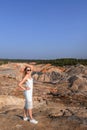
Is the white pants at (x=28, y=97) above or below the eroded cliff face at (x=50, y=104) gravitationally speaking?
above

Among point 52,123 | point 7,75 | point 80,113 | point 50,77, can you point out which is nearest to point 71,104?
point 80,113

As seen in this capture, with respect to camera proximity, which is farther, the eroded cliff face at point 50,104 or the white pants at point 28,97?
the eroded cliff face at point 50,104

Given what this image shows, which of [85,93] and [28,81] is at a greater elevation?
[28,81]

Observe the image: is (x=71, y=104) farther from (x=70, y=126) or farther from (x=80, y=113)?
(x=70, y=126)

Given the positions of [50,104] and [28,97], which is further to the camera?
[50,104]

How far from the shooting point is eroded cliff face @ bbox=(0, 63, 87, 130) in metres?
8.62

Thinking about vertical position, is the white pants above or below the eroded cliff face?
above

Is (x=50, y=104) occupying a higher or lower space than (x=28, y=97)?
lower

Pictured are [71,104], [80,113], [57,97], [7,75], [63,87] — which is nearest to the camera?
[80,113]

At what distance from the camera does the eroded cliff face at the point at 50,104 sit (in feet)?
28.3

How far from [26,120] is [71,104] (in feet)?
21.5

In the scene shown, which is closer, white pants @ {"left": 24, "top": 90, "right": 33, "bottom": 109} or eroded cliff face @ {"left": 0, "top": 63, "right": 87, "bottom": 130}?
white pants @ {"left": 24, "top": 90, "right": 33, "bottom": 109}

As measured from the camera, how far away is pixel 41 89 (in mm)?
18594

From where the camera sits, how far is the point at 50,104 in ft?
47.9
